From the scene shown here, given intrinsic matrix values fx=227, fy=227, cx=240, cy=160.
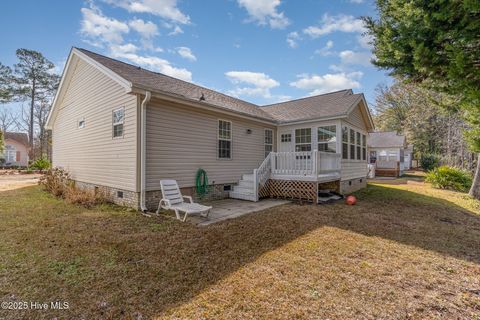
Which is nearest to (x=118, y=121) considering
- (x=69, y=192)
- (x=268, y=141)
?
(x=69, y=192)

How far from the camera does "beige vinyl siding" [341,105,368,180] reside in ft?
35.7

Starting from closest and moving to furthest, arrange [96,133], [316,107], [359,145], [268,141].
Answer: [96,133] < [268,141] < [316,107] < [359,145]

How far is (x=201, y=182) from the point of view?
8.11 meters

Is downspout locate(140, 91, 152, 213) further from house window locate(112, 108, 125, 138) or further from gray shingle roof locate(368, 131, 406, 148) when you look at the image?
gray shingle roof locate(368, 131, 406, 148)

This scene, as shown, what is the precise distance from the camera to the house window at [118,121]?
7168mm

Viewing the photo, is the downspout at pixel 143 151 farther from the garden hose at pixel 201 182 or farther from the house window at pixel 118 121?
the garden hose at pixel 201 182

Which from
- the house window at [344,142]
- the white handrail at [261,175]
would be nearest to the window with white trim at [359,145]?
the house window at [344,142]

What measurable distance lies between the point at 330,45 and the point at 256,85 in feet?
31.9

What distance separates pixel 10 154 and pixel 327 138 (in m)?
42.6

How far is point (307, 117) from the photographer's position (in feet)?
34.0

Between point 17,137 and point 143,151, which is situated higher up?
point 17,137

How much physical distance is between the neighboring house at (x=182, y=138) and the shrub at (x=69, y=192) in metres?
0.33

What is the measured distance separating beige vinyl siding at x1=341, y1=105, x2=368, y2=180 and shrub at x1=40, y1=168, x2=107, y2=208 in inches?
397

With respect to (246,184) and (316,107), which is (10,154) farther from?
(316,107)
